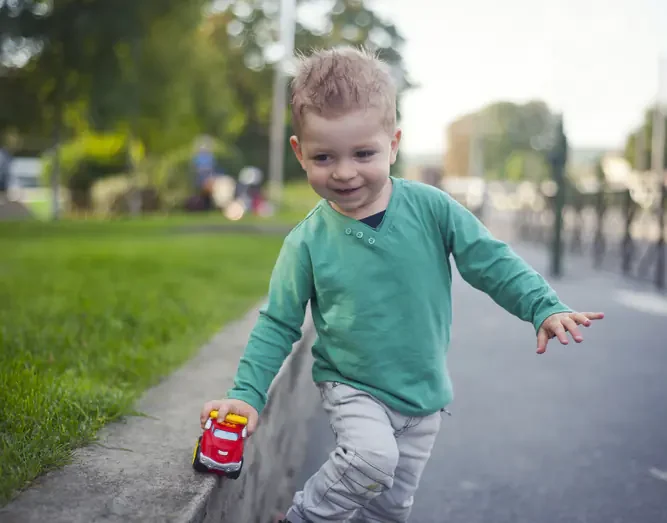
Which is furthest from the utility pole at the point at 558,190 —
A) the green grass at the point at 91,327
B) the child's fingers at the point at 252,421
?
the child's fingers at the point at 252,421

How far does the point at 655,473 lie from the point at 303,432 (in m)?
1.49

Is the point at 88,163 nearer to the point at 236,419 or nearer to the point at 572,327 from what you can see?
the point at 236,419

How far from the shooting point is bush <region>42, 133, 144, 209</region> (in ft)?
92.8

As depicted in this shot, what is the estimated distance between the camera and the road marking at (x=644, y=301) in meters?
7.73

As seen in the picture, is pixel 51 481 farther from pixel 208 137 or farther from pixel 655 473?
pixel 208 137

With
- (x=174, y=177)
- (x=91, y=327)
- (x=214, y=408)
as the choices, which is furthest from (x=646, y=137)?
(x=214, y=408)

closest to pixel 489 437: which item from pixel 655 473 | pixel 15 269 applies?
pixel 655 473

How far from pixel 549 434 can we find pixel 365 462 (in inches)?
75.9

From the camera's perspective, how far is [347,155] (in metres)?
2.28

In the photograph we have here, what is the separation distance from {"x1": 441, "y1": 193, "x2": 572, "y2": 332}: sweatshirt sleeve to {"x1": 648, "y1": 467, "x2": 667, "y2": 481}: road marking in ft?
4.44

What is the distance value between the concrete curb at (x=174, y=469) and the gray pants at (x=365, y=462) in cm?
23

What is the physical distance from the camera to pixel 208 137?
33469 mm

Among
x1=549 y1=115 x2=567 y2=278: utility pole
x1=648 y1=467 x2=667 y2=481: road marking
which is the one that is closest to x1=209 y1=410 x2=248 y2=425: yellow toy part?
x1=648 y1=467 x2=667 y2=481: road marking

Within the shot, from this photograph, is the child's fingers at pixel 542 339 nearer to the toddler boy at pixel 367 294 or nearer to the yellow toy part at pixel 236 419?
the toddler boy at pixel 367 294
